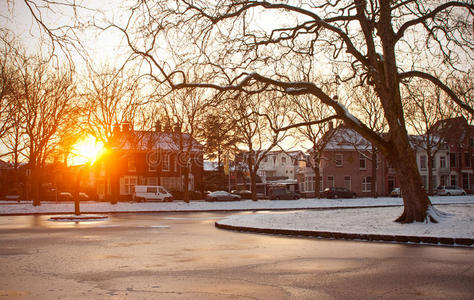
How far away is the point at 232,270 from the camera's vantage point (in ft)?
28.6

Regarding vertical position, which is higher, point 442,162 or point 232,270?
point 442,162

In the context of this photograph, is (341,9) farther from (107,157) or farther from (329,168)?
(329,168)

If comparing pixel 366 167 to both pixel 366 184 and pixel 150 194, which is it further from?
pixel 150 194

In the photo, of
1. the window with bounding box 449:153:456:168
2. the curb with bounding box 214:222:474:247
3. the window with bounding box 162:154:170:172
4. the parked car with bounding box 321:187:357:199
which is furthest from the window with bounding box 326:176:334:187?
the curb with bounding box 214:222:474:247

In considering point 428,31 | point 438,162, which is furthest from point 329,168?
point 428,31

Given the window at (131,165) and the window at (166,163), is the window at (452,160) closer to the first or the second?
the window at (166,163)

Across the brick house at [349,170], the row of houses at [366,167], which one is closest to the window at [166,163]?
the row of houses at [366,167]

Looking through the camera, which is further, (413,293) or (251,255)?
(251,255)

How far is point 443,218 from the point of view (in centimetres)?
1678

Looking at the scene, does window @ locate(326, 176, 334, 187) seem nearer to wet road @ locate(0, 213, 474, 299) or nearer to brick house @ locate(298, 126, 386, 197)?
brick house @ locate(298, 126, 386, 197)

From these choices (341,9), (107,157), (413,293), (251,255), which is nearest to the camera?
(413,293)

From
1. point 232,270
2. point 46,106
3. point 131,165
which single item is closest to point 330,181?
point 131,165

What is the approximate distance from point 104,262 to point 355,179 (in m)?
65.9

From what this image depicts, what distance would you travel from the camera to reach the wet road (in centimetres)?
673
